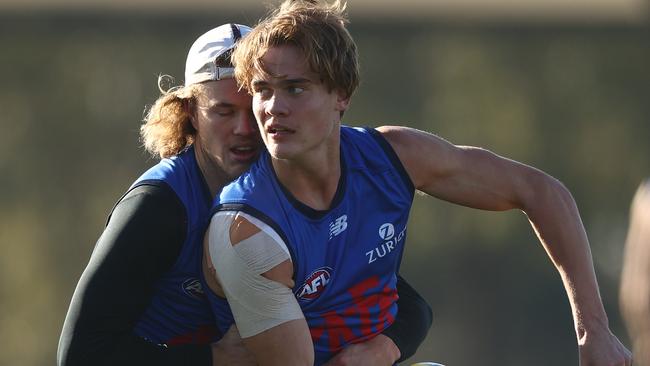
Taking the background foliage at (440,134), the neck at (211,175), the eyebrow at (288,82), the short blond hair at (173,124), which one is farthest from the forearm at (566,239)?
the background foliage at (440,134)

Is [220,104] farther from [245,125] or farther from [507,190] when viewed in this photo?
[507,190]

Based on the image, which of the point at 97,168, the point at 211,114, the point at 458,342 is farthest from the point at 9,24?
the point at 211,114

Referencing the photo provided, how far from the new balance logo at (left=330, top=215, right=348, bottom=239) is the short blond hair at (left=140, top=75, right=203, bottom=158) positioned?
2.84 ft

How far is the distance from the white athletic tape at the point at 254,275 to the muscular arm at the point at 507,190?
790 millimetres

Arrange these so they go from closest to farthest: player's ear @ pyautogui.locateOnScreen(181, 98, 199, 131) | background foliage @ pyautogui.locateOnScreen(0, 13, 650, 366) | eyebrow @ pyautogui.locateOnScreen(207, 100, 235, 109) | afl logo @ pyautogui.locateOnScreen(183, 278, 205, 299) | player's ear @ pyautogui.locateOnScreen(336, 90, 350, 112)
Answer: player's ear @ pyautogui.locateOnScreen(336, 90, 350, 112) < afl logo @ pyautogui.locateOnScreen(183, 278, 205, 299) < eyebrow @ pyautogui.locateOnScreen(207, 100, 235, 109) < player's ear @ pyautogui.locateOnScreen(181, 98, 199, 131) < background foliage @ pyautogui.locateOnScreen(0, 13, 650, 366)

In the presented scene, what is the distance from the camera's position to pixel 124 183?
1267cm

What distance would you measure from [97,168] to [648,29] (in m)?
5.79

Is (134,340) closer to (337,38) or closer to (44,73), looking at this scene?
(337,38)

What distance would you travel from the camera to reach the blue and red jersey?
466 centimetres

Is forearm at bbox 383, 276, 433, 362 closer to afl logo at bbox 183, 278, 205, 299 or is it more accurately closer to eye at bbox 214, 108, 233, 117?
afl logo at bbox 183, 278, 205, 299

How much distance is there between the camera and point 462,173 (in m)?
5.15

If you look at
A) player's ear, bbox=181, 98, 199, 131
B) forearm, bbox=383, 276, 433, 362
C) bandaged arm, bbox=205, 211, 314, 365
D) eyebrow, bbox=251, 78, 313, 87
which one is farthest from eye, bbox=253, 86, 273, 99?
forearm, bbox=383, 276, 433, 362

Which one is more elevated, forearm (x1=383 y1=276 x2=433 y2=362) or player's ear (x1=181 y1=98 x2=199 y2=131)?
player's ear (x1=181 y1=98 x2=199 y2=131)

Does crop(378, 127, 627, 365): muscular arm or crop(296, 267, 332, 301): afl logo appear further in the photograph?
crop(378, 127, 627, 365): muscular arm
